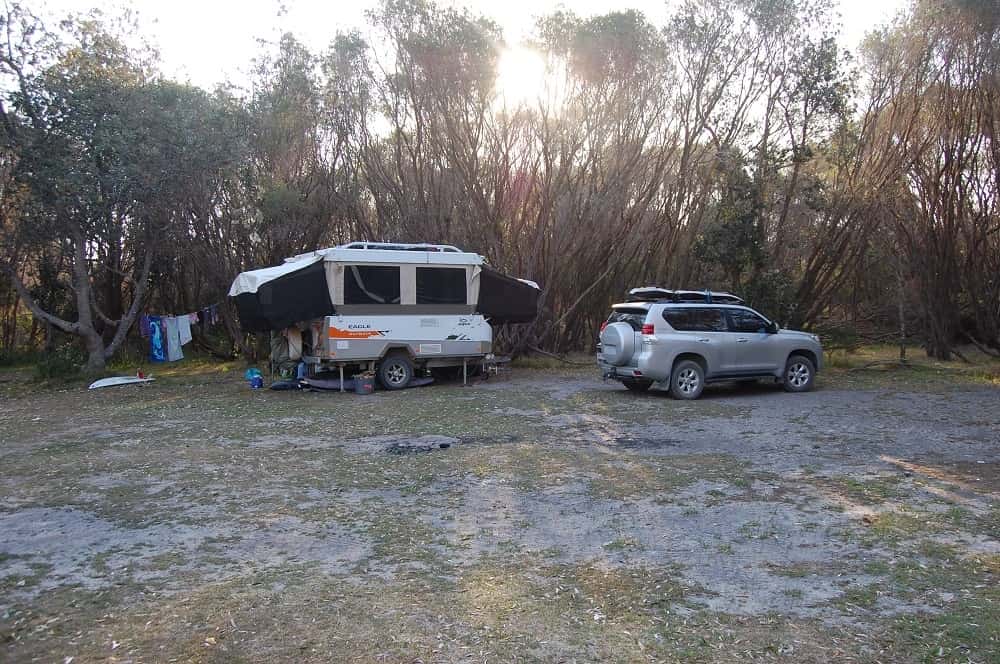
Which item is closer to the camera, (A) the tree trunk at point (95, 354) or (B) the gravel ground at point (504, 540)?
(B) the gravel ground at point (504, 540)

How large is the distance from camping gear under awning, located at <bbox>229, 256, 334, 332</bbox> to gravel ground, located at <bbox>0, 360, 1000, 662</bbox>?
3095 millimetres

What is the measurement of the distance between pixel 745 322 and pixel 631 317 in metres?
2.05

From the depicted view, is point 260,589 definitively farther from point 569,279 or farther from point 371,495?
point 569,279

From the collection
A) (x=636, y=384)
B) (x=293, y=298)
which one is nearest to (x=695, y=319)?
(x=636, y=384)

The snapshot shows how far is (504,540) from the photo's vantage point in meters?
5.16

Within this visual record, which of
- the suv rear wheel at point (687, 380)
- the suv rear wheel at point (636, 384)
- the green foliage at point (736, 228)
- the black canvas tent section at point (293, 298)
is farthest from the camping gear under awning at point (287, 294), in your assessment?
the green foliage at point (736, 228)

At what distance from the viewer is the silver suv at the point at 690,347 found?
1201cm

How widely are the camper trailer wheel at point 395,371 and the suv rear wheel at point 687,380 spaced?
4846 mm

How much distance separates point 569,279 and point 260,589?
634 inches

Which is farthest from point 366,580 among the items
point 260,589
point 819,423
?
point 819,423

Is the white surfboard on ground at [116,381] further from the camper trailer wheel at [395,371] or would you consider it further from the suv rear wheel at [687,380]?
the suv rear wheel at [687,380]

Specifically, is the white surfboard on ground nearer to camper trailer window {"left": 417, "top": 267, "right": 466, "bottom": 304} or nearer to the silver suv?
camper trailer window {"left": 417, "top": 267, "right": 466, "bottom": 304}

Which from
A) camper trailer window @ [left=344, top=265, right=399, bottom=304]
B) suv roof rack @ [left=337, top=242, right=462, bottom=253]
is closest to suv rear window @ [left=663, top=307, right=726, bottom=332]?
suv roof rack @ [left=337, top=242, right=462, bottom=253]

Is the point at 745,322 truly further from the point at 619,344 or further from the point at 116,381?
the point at 116,381
